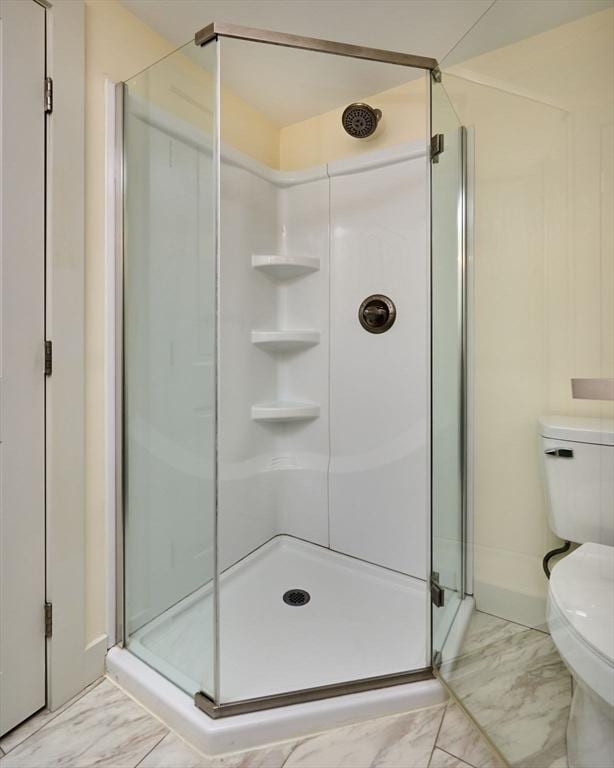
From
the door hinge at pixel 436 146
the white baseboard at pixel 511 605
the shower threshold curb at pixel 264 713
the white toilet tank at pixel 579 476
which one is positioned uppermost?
the door hinge at pixel 436 146

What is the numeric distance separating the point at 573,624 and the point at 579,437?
1.33 feet

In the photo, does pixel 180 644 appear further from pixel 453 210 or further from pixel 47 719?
pixel 453 210

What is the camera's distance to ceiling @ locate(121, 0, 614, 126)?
1273 millimetres

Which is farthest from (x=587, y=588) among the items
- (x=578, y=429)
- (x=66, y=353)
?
(x=66, y=353)

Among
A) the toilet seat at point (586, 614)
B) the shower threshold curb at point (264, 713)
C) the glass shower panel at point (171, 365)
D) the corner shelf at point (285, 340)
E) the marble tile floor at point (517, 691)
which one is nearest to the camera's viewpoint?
the toilet seat at point (586, 614)

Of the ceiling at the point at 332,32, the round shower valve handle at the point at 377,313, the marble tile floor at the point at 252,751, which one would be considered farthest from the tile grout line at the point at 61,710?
the ceiling at the point at 332,32

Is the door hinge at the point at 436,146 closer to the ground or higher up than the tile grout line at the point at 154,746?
higher up

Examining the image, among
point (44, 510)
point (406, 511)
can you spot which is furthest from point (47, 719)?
point (406, 511)

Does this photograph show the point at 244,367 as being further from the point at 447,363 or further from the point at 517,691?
the point at 517,691

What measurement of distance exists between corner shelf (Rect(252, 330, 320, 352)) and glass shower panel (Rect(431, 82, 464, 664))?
2.16 ft

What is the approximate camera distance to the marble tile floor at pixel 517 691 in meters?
1.00

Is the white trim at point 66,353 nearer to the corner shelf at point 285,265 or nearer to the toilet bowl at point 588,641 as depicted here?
the corner shelf at point 285,265

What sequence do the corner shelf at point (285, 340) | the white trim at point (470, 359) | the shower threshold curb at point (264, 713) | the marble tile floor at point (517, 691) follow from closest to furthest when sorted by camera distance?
1. the marble tile floor at point (517, 691)
2. the shower threshold curb at point (264, 713)
3. the white trim at point (470, 359)
4. the corner shelf at point (285, 340)

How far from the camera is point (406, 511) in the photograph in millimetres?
1818
